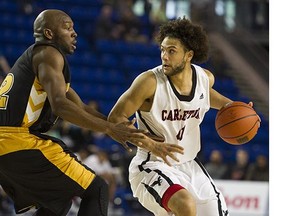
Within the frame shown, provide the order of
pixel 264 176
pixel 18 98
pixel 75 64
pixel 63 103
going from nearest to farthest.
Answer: pixel 63 103
pixel 18 98
pixel 264 176
pixel 75 64

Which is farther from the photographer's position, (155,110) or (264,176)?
(264,176)

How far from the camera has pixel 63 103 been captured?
11.6 feet

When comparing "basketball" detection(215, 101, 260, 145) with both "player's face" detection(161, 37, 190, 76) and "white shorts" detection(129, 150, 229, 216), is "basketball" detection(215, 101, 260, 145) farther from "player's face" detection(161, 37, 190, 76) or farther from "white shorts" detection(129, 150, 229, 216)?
"player's face" detection(161, 37, 190, 76)

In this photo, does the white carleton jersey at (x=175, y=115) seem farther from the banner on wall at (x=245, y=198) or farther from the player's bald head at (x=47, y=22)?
the banner on wall at (x=245, y=198)

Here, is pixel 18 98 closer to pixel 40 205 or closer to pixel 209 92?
pixel 40 205

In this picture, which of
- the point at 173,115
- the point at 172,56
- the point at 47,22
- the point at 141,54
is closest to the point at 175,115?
the point at 173,115

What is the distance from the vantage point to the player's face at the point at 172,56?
4.43 metres

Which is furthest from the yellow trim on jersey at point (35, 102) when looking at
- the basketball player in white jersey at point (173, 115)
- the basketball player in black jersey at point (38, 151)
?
the basketball player in white jersey at point (173, 115)

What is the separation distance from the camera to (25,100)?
12.7ft

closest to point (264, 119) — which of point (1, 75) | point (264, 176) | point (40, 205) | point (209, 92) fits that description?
point (264, 176)

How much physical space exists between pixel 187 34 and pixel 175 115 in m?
0.58

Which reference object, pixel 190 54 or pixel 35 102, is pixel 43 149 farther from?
pixel 190 54

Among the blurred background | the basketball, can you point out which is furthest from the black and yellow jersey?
the blurred background
